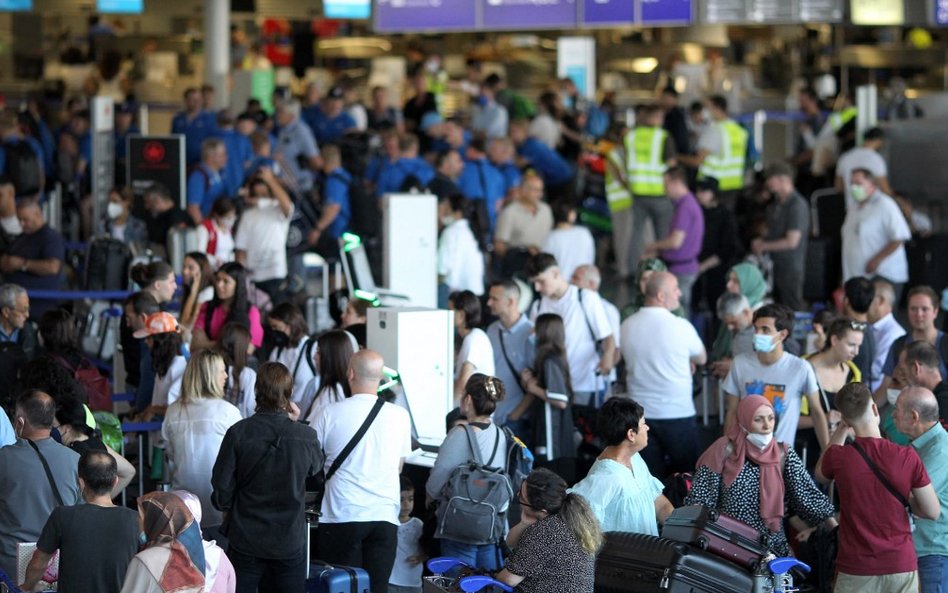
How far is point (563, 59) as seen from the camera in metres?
21.0

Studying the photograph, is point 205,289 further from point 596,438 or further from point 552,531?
point 552,531

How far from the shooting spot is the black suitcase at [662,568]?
6.54 meters

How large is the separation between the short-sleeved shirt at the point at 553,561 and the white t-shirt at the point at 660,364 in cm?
291

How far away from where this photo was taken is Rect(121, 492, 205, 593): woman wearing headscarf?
5695 millimetres

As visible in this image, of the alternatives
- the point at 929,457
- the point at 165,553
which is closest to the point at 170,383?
the point at 165,553

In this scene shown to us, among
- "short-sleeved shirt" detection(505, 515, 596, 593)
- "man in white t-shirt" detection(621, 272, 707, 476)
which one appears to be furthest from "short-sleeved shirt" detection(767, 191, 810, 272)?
Answer: "short-sleeved shirt" detection(505, 515, 596, 593)

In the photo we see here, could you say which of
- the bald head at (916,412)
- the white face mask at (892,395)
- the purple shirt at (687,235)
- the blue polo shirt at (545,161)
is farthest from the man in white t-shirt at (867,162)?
the bald head at (916,412)

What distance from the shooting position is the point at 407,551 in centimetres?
816

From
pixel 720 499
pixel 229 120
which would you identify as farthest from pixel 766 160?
pixel 720 499

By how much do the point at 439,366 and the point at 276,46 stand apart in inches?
614

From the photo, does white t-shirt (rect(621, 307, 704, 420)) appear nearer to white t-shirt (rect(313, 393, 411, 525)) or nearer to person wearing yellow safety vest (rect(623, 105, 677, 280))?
white t-shirt (rect(313, 393, 411, 525))

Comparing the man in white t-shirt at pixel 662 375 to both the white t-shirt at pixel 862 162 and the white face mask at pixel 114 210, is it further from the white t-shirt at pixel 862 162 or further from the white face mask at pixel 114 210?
the white t-shirt at pixel 862 162

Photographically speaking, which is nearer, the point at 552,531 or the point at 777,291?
the point at 552,531

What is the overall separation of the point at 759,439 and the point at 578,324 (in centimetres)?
301
